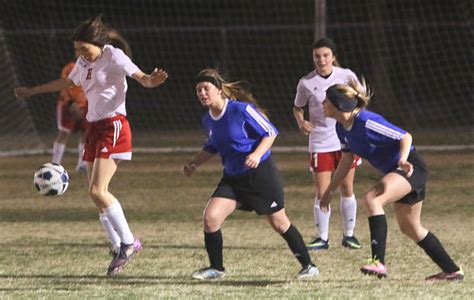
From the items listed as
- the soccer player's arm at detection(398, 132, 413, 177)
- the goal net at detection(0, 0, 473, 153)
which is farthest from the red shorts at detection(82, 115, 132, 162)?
the goal net at detection(0, 0, 473, 153)

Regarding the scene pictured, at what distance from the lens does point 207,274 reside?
7.46m

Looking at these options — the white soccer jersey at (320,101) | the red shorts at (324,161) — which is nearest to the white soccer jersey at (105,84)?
the white soccer jersey at (320,101)

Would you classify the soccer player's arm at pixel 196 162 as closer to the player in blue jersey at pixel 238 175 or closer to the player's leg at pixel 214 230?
the player in blue jersey at pixel 238 175

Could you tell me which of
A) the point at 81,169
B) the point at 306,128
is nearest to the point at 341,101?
the point at 306,128

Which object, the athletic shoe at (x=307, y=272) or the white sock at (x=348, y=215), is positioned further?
the white sock at (x=348, y=215)

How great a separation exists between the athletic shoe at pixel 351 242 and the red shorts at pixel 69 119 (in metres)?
6.67

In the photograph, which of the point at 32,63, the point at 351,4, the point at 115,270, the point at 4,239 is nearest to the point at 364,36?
the point at 351,4

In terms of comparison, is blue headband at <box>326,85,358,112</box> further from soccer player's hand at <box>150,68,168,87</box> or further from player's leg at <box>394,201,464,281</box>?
soccer player's hand at <box>150,68,168,87</box>

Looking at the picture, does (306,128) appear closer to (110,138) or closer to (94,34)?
(110,138)

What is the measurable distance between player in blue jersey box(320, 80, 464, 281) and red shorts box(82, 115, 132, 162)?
5.39ft

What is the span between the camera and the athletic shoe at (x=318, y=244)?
9.07m

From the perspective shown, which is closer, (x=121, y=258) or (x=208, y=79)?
(x=208, y=79)

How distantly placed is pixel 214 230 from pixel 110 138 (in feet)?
3.77

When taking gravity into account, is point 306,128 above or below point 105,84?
→ below
